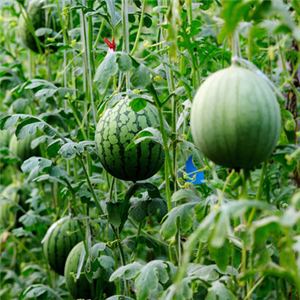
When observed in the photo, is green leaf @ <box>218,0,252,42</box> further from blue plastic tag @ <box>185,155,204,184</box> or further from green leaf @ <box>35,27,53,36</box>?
green leaf @ <box>35,27,53,36</box>

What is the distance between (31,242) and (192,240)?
316 centimetres

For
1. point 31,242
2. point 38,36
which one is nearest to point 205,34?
point 38,36

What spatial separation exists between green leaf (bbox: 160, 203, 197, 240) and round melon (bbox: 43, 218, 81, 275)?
1.13 metres

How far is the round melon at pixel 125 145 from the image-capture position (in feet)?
5.35

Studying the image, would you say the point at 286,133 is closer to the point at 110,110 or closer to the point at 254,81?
the point at 254,81

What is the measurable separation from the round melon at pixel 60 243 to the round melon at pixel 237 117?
4.92 ft

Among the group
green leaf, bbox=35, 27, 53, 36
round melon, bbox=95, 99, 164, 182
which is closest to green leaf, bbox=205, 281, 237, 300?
round melon, bbox=95, 99, 164, 182

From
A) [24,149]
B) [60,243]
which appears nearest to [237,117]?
[60,243]

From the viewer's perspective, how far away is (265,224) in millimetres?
905

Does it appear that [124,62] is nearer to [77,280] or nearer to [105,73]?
[105,73]

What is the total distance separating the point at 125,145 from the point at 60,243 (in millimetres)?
945

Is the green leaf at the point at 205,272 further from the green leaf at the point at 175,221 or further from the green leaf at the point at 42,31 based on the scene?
the green leaf at the point at 42,31

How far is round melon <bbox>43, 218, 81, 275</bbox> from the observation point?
236 cm

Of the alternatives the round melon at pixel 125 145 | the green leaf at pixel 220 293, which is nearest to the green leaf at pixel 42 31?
the round melon at pixel 125 145
